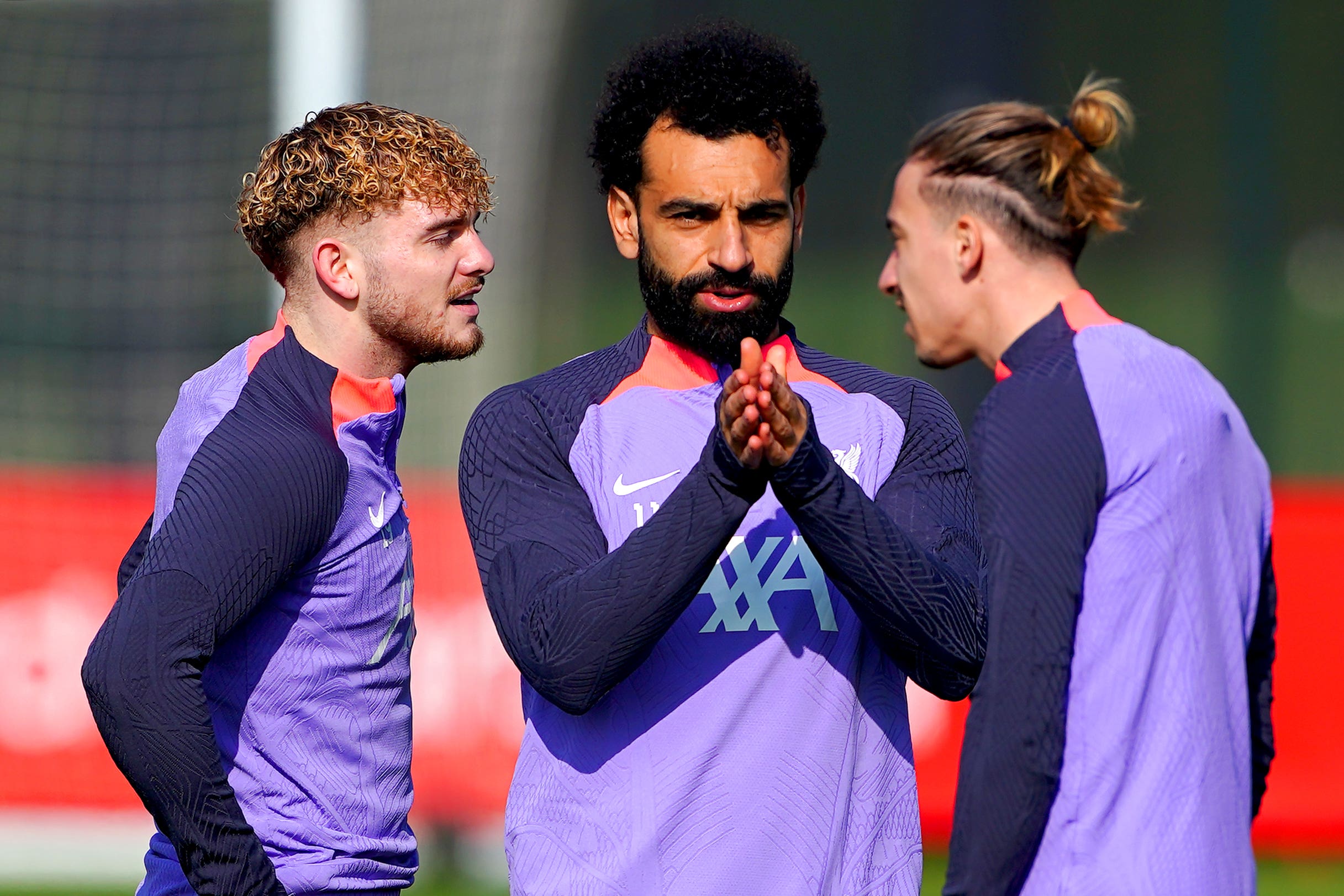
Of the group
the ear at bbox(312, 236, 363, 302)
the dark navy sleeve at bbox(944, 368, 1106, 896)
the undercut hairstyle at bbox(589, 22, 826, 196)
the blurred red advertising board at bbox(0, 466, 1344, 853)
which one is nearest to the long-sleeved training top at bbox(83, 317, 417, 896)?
the ear at bbox(312, 236, 363, 302)

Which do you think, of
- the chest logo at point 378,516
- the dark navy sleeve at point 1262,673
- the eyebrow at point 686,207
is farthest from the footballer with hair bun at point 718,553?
the dark navy sleeve at point 1262,673

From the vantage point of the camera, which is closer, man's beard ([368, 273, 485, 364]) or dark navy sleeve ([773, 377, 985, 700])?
dark navy sleeve ([773, 377, 985, 700])

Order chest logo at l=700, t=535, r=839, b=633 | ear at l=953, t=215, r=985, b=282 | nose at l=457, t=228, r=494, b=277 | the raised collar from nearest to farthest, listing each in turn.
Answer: chest logo at l=700, t=535, r=839, b=633 → the raised collar → nose at l=457, t=228, r=494, b=277 → ear at l=953, t=215, r=985, b=282

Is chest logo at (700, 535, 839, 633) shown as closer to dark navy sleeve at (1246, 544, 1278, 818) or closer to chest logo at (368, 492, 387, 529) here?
chest logo at (368, 492, 387, 529)

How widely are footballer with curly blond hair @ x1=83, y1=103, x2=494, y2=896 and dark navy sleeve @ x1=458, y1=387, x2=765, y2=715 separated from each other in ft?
1.11

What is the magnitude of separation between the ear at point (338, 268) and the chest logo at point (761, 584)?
0.83 metres

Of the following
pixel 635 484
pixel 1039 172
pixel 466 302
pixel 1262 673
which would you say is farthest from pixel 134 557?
pixel 1262 673

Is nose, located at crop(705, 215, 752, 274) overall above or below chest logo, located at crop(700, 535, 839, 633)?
above

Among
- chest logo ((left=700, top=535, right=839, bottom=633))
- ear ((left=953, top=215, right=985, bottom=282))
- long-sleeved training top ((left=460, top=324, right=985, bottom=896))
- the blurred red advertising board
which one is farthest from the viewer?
the blurred red advertising board

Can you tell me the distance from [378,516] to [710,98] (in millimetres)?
827

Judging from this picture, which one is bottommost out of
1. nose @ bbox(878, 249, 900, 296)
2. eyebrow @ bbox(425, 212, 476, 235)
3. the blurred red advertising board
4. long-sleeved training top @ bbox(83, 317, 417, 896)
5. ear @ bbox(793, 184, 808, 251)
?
→ the blurred red advertising board

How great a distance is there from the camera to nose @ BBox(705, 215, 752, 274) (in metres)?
2.04

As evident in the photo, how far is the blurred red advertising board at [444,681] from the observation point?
219 inches

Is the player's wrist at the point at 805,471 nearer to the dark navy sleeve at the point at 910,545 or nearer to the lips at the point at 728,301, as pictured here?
the dark navy sleeve at the point at 910,545
